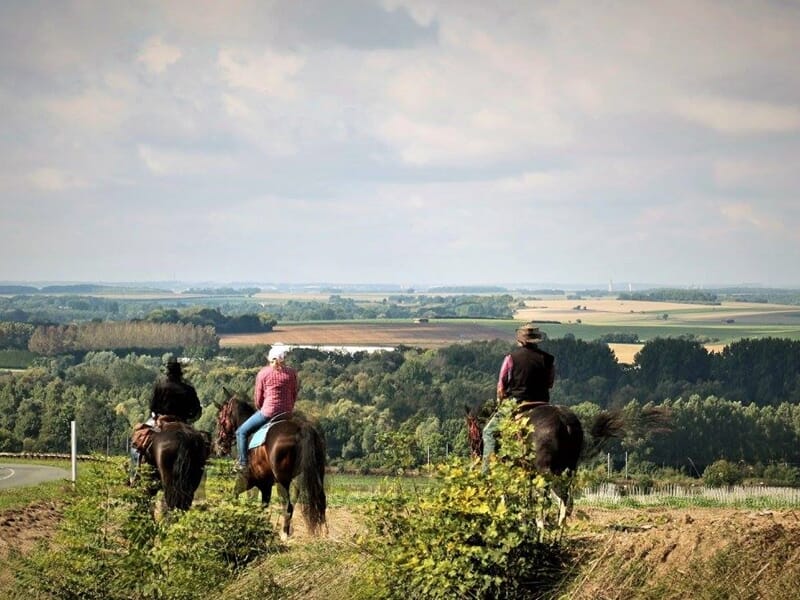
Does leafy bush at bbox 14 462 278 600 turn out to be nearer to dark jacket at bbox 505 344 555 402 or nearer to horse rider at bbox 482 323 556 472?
horse rider at bbox 482 323 556 472

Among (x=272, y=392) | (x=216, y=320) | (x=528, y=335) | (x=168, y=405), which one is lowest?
(x=216, y=320)

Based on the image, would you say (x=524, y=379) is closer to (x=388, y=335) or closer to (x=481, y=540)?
(x=481, y=540)

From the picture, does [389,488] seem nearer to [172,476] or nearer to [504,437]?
[504,437]

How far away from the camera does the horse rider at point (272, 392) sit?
716 inches

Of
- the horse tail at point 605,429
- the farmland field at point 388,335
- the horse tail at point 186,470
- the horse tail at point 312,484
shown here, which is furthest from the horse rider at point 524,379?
the farmland field at point 388,335

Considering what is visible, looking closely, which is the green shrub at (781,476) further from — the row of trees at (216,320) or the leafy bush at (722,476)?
the row of trees at (216,320)

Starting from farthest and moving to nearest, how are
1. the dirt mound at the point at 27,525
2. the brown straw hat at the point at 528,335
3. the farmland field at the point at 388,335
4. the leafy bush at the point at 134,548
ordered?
the farmland field at the point at 388,335 < the dirt mound at the point at 27,525 < the brown straw hat at the point at 528,335 < the leafy bush at the point at 134,548

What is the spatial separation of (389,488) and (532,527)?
177 centimetres

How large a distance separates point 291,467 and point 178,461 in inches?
69.1

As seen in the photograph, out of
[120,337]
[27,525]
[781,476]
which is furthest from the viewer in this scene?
[120,337]

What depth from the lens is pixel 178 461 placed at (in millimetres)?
18359

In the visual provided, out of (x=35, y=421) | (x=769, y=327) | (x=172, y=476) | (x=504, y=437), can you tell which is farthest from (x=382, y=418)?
(x=769, y=327)

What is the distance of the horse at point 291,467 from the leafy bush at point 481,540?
14.2 ft

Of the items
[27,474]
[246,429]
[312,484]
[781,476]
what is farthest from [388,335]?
[312,484]
